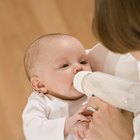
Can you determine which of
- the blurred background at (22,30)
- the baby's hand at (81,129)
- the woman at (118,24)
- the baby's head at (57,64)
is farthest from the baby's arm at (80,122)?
the blurred background at (22,30)

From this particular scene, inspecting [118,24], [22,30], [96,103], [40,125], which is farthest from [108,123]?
[22,30]

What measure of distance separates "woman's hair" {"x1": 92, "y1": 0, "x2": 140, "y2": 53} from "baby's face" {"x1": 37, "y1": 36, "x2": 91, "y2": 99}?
0.39 meters

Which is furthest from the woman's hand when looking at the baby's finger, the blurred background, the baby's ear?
the blurred background

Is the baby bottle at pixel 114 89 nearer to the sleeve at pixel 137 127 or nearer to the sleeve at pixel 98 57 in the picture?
the sleeve at pixel 137 127

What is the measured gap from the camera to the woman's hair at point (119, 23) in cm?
64

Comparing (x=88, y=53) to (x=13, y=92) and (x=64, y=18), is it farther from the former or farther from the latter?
(x=64, y=18)

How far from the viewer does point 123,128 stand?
2.89ft

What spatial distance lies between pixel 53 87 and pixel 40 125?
122 mm

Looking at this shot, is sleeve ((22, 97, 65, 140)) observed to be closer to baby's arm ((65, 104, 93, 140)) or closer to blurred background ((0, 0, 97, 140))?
baby's arm ((65, 104, 93, 140))

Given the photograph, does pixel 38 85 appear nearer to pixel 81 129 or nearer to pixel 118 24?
pixel 81 129

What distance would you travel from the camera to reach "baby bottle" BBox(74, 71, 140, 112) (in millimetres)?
837

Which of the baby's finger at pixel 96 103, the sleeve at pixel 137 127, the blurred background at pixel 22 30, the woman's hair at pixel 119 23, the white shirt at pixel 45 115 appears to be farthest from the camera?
the blurred background at pixel 22 30

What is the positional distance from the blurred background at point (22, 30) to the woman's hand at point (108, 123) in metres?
0.61

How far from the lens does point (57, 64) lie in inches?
44.4
